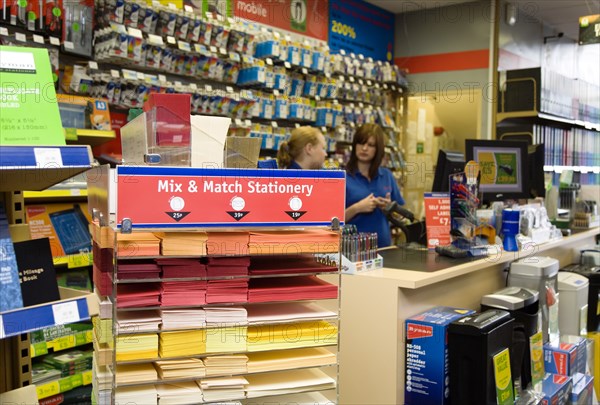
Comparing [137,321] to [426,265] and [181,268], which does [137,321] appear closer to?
[181,268]

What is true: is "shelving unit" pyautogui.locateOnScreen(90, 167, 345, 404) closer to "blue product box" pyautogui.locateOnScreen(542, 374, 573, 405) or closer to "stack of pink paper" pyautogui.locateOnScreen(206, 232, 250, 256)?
"stack of pink paper" pyautogui.locateOnScreen(206, 232, 250, 256)

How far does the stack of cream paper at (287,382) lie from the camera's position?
4.66ft

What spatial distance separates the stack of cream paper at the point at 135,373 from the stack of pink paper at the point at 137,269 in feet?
0.67

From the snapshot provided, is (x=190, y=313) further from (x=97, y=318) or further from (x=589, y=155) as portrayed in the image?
(x=589, y=155)

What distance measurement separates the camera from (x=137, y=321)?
1315mm

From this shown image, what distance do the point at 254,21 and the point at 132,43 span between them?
1.91m

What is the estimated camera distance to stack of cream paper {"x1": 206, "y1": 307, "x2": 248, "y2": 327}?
1.38m

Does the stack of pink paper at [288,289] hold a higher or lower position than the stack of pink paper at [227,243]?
lower

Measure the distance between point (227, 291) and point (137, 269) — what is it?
22 cm

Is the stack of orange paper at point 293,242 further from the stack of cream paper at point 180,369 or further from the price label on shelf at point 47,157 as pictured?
the price label on shelf at point 47,157

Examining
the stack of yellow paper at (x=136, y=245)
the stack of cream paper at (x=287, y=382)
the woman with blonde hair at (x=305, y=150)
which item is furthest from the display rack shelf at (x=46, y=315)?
the woman with blonde hair at (x=305, y=150)

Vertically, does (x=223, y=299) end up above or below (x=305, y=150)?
below

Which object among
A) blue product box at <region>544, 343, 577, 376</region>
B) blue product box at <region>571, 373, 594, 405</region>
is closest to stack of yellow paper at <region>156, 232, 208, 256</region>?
blue product box at <region>544, 343, 577, 376</region>

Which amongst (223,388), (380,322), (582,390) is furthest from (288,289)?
(582,390)
